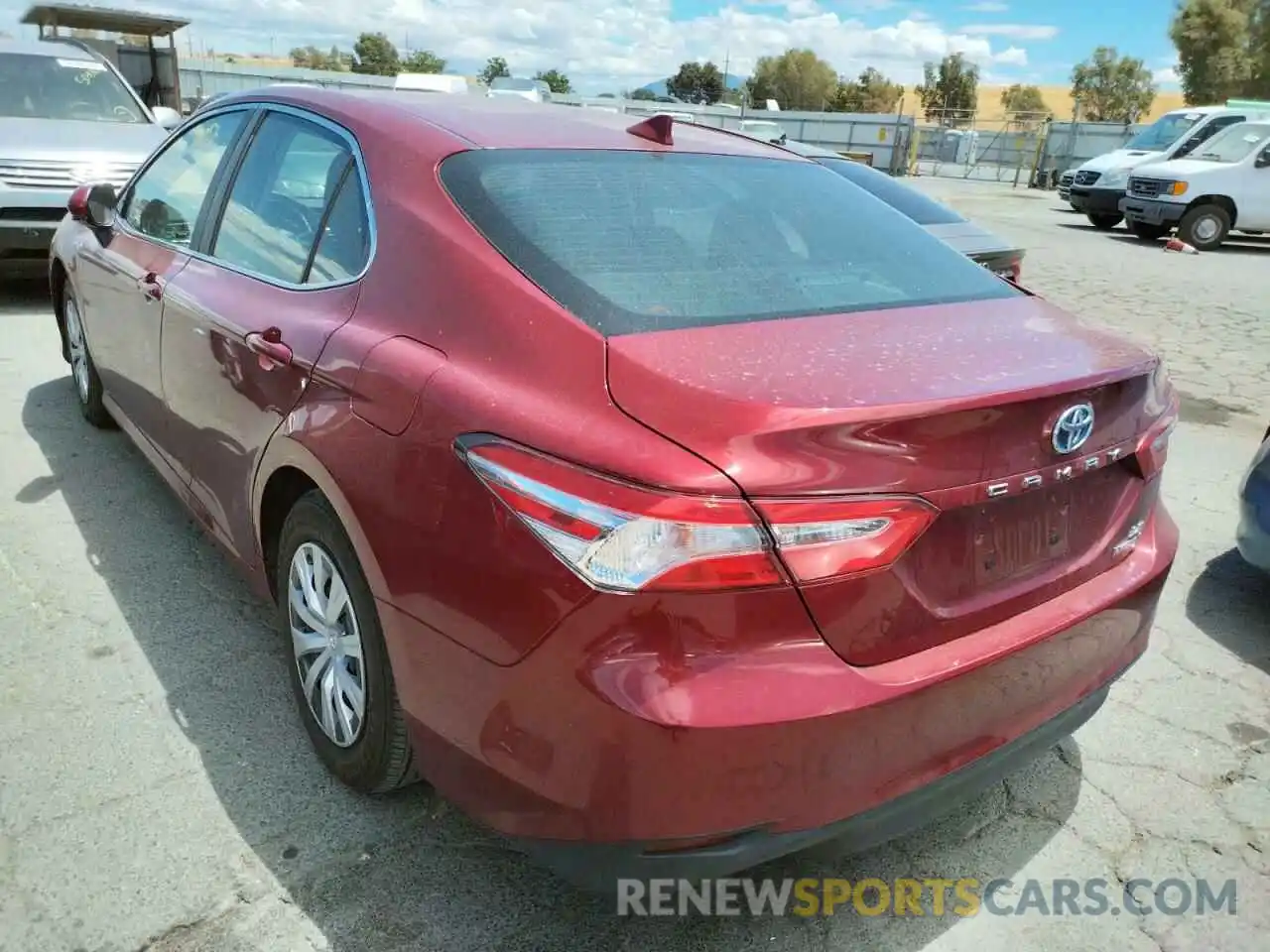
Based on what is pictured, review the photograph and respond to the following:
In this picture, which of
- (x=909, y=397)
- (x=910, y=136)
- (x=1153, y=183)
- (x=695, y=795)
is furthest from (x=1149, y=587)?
(x=910, y=136)

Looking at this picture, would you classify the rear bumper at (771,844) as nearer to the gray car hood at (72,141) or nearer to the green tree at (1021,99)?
the gray car hood at (72,141)

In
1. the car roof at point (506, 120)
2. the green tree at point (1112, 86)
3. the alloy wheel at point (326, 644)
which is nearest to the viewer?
the alloy wheel at point (326, 644)

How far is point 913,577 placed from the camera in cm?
181

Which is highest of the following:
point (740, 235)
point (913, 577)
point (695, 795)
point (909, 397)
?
point (740, 235)

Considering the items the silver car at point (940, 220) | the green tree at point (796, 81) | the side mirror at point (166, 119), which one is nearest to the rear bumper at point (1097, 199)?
the silver car at point (940, 220)

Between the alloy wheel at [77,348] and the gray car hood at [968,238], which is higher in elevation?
the gray car hood at [968,238]

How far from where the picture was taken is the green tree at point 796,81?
86.1 m

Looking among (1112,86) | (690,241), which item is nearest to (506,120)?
(690,241)

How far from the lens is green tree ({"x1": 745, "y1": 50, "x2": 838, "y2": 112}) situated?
8612cm

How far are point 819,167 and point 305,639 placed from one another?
6.81 ft

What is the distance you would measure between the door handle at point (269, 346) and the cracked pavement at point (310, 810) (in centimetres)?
104

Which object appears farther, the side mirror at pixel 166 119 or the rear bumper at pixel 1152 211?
the rear bumper at pixel 1152 211

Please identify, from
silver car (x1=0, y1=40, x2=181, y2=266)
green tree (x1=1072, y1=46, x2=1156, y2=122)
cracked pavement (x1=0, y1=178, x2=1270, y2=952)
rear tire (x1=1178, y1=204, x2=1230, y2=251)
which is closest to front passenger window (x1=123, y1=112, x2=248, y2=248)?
cracked pavement (x1=0, y1=178, x2=1270, y2=952)

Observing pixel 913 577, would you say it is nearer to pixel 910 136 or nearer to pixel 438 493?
pixel 438 493
